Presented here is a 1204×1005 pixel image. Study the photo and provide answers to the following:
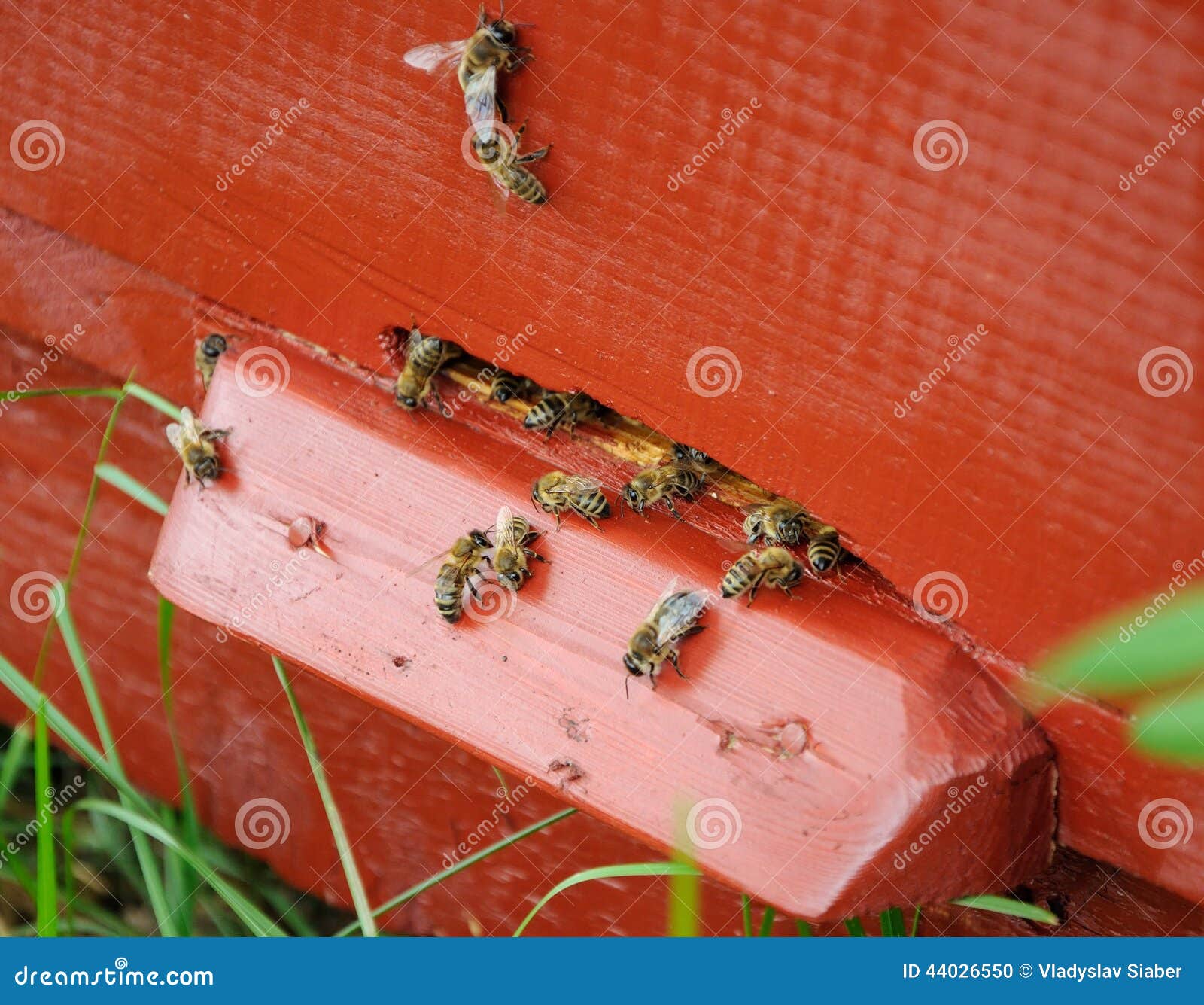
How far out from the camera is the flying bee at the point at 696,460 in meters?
2.02

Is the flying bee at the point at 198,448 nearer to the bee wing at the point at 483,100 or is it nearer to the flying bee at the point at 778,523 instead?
the bee wing at the point at 483,100

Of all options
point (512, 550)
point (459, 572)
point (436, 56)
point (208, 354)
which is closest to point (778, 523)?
point (512, 550)

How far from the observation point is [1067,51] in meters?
1.31

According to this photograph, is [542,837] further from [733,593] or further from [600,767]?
[733,593]

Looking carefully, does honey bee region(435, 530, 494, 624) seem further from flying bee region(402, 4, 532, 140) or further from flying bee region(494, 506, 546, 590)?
flying bee region(402, 4, 532, 140)

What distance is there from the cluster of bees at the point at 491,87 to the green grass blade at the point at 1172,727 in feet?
4.21

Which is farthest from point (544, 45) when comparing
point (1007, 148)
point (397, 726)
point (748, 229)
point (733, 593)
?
point (397, 726)

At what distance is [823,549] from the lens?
185 centimetres

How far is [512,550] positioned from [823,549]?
556 mm

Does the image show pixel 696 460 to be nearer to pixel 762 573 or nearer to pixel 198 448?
pixel 762 573

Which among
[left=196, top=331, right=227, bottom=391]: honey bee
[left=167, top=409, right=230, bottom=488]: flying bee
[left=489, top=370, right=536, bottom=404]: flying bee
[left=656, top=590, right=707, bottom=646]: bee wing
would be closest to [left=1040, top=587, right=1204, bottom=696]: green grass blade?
[left=656, top=590, right=707, bottom=646]: bee wing

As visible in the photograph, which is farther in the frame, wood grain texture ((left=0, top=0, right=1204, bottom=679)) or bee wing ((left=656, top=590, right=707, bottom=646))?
bee wing ((left=656, top=590, right=707, bottom=646))

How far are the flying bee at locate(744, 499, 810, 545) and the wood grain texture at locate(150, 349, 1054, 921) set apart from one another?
87mm

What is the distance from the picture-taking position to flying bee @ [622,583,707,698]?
1814 millimetres
